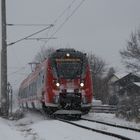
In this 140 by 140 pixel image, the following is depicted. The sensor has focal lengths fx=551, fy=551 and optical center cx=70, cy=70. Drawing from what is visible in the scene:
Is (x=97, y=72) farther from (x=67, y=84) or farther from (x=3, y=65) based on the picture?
(x=67, y=84)

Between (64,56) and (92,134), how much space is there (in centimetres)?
1154

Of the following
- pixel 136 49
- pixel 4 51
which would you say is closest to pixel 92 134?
pixel 4 51

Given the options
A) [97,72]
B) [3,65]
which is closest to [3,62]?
[3,65]

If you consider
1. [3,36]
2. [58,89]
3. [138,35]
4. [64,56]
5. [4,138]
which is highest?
[138,35]

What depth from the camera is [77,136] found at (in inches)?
631

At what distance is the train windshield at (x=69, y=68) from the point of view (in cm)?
2728

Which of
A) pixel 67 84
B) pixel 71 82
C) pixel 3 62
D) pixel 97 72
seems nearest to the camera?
pixel 67 84

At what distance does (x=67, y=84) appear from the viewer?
26906mm

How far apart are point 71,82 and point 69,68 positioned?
84 cm

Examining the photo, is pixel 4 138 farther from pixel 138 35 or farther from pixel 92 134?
pixel 138 35

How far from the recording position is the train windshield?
27.3 meters

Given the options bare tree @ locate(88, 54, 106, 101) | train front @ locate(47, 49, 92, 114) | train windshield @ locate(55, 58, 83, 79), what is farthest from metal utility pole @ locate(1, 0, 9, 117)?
bare tree @ locate(88, 54, 106, 101)

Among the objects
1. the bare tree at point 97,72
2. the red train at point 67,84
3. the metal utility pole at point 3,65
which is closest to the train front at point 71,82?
the red train at point 67,84

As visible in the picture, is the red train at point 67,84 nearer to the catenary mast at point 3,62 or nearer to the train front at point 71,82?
the train front at point 71,82
